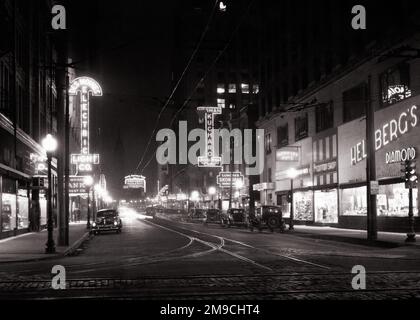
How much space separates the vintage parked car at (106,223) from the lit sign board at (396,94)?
19.5m

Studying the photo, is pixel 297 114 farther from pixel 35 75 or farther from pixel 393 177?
pixel 35 75

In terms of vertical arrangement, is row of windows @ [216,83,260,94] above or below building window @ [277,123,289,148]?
above

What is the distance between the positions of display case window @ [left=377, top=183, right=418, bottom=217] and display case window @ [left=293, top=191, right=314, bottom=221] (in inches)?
505

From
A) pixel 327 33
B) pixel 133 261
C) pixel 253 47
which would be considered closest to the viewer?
pixel 133 261

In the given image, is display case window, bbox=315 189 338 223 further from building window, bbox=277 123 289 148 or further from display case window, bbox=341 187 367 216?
building window, bbox=277 123 289 148

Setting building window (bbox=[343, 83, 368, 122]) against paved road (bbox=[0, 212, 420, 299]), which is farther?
building window (bbox=[343, 83, 368, 122])

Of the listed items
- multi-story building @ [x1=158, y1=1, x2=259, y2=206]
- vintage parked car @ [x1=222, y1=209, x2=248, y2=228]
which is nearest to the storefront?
vintage parked car @ [x1=222, y1=209, x2=248, y2=228]

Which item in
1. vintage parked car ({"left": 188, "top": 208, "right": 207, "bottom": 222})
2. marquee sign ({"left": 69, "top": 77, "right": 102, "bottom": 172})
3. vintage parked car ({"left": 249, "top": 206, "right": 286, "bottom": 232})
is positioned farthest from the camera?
vintage parked car ({"left": 188, "top": 208, "right": 207, "bottom": 222})

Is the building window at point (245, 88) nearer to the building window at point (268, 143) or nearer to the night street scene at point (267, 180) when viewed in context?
the night street scene at point (267, 180)

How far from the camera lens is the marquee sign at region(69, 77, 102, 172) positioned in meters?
47.6

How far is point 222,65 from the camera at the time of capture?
13362 centimetres

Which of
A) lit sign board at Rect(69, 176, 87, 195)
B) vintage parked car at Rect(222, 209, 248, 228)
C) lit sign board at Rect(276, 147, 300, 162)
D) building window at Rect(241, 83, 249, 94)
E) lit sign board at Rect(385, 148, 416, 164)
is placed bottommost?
vintage parked car at Rect(222, 209, 248, 228)
